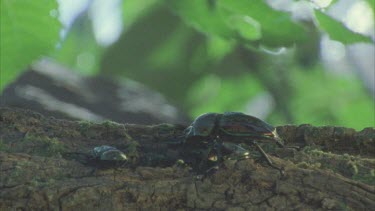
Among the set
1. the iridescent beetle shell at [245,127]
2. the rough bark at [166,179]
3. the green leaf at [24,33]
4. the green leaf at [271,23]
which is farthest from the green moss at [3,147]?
the green leaf at [271,23]

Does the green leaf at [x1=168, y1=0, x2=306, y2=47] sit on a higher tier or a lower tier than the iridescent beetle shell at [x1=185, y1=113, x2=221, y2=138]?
higher

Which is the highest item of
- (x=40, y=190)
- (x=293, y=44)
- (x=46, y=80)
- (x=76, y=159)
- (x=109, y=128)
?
(x=46, y=80)

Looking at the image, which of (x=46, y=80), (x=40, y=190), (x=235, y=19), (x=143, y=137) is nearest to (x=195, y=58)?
(x=46, y=80)

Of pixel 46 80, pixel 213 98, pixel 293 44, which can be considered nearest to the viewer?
pixel 293 44

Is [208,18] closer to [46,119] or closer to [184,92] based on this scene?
[46,119]

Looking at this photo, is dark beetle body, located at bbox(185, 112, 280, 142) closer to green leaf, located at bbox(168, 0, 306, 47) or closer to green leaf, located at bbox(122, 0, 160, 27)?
green leaf, located at bbox(168, 0, 306, 47)

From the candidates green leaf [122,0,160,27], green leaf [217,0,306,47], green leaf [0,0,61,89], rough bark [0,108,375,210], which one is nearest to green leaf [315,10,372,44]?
green leaf [217,0,306,47]

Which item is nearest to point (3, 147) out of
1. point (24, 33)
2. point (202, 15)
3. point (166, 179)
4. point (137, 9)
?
point (24, 33)
